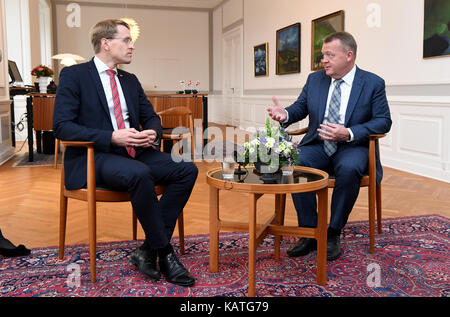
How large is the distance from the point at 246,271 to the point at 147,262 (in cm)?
52

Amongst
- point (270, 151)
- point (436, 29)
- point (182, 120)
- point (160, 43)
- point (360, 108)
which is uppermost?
point (160, 43)

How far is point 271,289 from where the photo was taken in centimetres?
210

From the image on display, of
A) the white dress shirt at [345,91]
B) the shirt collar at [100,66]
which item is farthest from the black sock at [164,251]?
the white dress shirt at [345,91]

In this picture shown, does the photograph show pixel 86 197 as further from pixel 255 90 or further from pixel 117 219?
pixel 255 90

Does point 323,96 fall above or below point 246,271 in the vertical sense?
above

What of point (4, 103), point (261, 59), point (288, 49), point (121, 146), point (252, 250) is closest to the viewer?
point (252, 250)

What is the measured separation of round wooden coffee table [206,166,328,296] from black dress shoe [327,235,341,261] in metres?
0.30

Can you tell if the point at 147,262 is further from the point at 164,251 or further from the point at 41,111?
the point at 41,111

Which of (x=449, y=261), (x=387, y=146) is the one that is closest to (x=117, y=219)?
(x=449, y=261)

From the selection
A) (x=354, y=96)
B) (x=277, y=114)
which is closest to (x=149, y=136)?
(x=277, y=114)

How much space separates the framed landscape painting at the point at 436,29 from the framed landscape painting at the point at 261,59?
521cm

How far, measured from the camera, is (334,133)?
8.75 feet

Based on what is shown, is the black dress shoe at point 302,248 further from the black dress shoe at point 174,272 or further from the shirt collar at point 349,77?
the shirt collar at point 349,77
